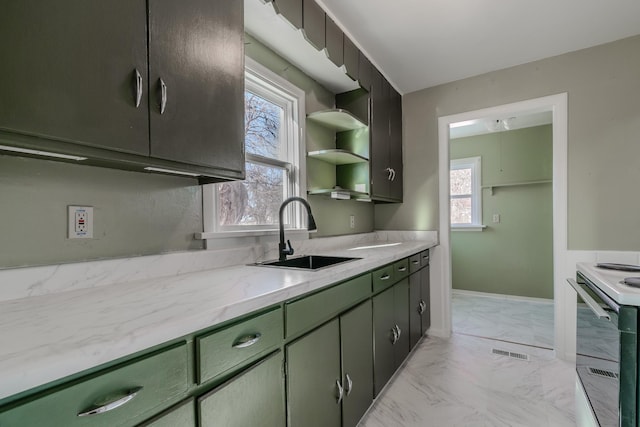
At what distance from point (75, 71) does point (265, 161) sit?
1234 millimetres

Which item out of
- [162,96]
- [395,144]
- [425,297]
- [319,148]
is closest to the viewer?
[162,96]

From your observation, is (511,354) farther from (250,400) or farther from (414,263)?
(250,400)

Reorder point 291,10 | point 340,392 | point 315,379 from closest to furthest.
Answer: point 315,379
point 340,392
point 291,10

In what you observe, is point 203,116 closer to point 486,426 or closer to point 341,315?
point 341,315

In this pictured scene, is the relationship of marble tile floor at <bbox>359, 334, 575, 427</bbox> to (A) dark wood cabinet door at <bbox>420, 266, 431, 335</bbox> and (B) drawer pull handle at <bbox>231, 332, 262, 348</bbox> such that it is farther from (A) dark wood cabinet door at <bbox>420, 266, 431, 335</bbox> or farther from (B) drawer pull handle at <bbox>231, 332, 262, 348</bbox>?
(B) drawer pull handle at <bbox>231, 332, 262, 348</bbox>

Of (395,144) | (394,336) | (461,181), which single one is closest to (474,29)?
(395,144)

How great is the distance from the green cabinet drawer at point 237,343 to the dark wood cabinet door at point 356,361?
520 mm

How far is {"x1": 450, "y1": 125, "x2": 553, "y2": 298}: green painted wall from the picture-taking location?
398 cm

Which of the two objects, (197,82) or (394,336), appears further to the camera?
(394,336)

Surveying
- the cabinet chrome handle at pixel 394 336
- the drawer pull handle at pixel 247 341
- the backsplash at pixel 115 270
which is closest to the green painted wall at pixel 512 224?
the cabinet chrome handle at pixel 394 336

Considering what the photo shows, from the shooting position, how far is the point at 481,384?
6.99 ft

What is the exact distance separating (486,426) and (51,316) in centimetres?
211

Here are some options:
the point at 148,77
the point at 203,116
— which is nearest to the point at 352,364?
the point at 203,116

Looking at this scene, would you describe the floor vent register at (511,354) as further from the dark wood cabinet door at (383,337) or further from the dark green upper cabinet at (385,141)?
the dark green upper cabinet at (385,141)
